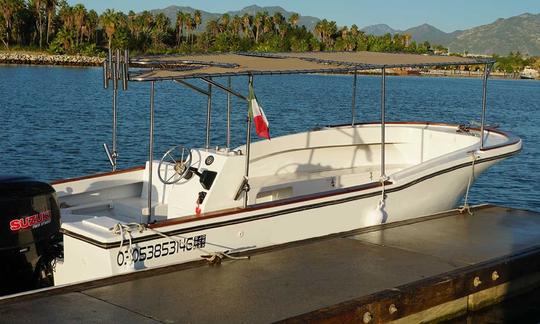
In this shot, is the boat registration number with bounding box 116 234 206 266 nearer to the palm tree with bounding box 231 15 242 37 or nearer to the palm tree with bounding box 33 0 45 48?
the palm tree with bounding box 33 0 45 48

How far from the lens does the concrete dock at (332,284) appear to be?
662 cm

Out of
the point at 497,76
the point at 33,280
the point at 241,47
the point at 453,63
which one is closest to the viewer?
the point at 33,280

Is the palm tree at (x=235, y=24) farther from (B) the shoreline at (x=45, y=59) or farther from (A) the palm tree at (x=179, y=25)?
(B) the shoreline at (x=45, y=59)

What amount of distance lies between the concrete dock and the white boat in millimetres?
388

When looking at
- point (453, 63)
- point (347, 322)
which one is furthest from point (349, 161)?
point (347, 322)

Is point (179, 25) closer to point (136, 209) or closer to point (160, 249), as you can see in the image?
point (136, 209)

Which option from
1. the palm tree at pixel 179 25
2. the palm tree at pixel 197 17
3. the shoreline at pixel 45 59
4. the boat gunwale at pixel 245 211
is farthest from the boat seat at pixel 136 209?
the palm tree at pixel 179 25

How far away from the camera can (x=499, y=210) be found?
11.8 metres

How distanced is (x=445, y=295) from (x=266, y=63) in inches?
145

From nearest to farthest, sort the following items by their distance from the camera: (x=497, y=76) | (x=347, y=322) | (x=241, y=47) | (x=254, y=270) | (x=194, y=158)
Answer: (x=347, y=322)
(x=254, y=270)
(x=194, y=158)
(x=241, y=47)
(x=497, y=76)

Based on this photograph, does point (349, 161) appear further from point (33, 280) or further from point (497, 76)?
point (497, 76)

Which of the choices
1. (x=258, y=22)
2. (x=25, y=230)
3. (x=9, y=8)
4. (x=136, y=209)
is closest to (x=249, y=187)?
(x=136, y=209)

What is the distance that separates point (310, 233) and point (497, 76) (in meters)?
186

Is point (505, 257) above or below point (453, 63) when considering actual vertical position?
below
